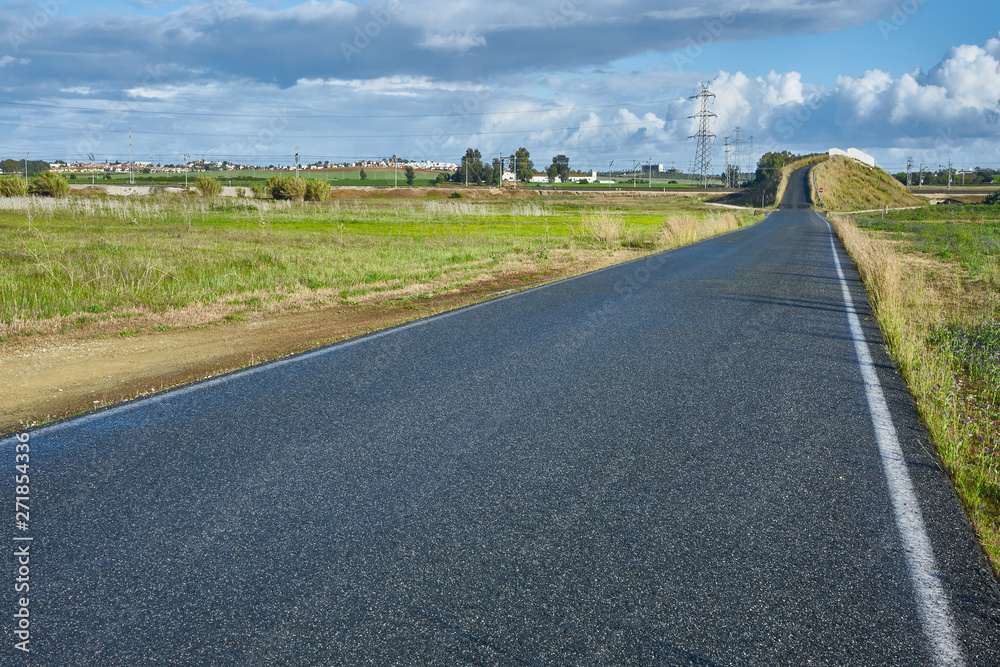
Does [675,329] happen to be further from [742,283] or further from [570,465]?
[742,283]

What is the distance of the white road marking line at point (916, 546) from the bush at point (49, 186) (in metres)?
74.5

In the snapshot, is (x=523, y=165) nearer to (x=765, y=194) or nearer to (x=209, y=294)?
(x=765, y=194)

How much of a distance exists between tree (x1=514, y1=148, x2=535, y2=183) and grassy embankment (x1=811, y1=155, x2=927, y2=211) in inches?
2687

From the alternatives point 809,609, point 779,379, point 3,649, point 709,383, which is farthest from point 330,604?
point 779,379

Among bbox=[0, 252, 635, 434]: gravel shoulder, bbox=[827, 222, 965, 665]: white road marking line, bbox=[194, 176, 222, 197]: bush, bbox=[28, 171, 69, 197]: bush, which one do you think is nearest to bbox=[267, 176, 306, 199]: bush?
bbox=[194, 176, 222, 197]: bush

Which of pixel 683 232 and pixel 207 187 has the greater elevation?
pixel 207 187

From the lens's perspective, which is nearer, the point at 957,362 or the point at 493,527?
the point at 493,527

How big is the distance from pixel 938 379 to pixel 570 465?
13.8 ft

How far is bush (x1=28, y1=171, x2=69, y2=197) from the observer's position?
64688 millimetres

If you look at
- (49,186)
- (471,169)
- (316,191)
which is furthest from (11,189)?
(471,169)

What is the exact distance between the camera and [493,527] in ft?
11.7

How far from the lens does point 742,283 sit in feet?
47.8

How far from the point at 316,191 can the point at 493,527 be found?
74156mm

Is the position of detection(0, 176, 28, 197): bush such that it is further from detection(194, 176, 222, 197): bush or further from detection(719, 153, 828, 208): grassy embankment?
detection(719, 153, 828, 208): grassy embankment
